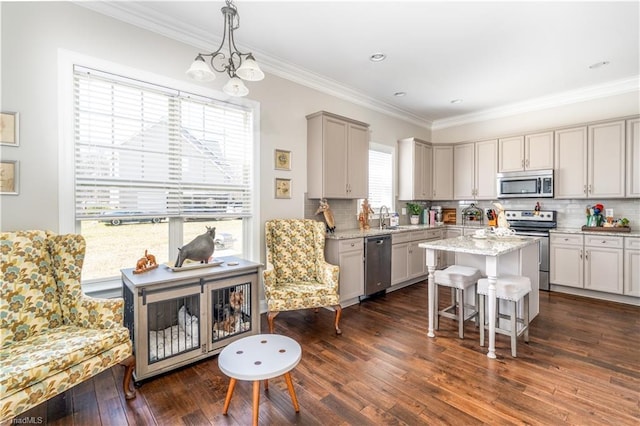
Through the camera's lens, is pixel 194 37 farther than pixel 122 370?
Yes

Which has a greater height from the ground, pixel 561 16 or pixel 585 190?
pixel 561 16

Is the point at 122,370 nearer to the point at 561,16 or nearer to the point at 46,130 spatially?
the point at 46,130

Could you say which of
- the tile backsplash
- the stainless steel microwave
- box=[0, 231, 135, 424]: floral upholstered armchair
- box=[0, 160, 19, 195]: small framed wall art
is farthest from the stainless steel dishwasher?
box=[0, 160, 19, 195]: small framed wall art

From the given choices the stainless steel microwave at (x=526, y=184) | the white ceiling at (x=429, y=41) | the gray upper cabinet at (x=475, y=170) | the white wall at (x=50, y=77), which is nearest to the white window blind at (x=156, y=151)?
the white wall at (x=50, y=77)

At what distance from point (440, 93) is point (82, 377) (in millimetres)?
5158

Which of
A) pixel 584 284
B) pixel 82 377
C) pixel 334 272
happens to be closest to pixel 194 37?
pixel 334 272

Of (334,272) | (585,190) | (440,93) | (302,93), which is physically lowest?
(334,272)

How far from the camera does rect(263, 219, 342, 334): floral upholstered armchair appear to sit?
2.92 metres

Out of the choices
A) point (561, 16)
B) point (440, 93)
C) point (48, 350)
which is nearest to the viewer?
point (48, 350)

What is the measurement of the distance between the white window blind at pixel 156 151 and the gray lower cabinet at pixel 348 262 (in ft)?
3.60

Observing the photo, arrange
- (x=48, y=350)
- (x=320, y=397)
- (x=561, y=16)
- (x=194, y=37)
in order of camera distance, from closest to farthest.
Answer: (x=48, y=350), (x=320, y=397), (x=561, y=16), (x=194, y=37)

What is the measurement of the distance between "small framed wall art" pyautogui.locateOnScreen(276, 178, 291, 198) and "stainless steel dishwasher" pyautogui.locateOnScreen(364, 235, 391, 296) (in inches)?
47.3

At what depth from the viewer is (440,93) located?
15.2ft

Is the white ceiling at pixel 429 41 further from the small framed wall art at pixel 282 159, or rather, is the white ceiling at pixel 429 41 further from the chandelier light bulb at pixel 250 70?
the small framed wall art at pixel 282 159
